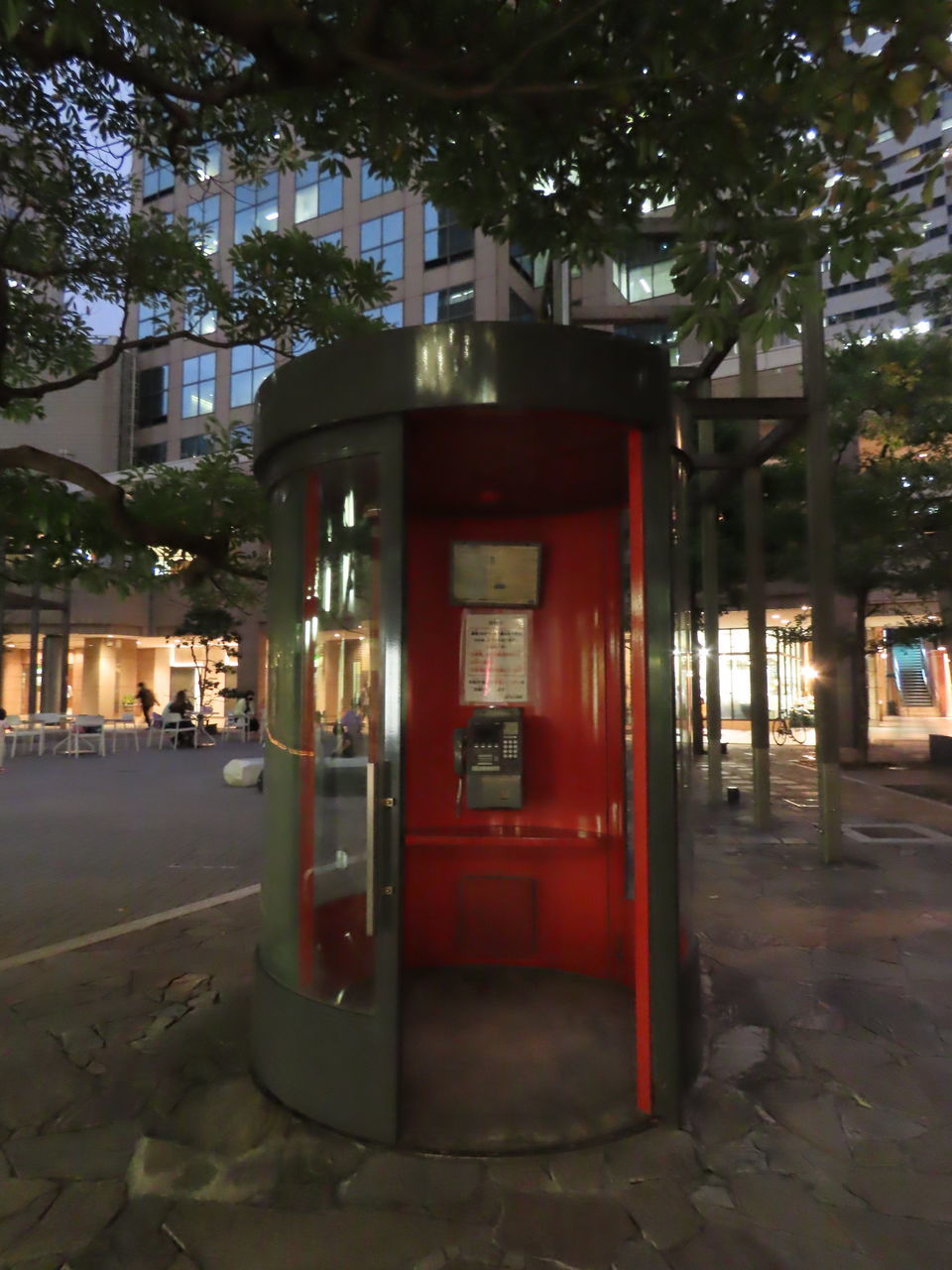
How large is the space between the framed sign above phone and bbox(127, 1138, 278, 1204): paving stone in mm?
2830

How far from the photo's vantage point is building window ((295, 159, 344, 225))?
33062 millimetres

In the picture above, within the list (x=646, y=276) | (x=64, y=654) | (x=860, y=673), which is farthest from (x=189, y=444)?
(x=860, y=673)

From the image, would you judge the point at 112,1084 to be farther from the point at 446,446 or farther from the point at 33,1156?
the point at 446,446

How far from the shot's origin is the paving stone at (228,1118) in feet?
9.58

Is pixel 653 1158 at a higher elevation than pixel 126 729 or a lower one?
lower

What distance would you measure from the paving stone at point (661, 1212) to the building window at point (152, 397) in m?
40.5

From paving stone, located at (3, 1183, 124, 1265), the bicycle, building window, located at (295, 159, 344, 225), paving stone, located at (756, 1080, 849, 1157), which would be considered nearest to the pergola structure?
paving stone, located at (756, 1080, 849, 1157)

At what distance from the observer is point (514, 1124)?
3.05 metres

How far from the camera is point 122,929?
5.55 metres

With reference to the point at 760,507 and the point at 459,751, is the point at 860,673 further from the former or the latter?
the point at 459,751

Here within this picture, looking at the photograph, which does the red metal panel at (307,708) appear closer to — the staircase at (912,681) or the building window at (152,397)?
the staircase at (912,681)

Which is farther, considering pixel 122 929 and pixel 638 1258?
pixel 122 929

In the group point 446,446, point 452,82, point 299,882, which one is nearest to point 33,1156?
point 299,882

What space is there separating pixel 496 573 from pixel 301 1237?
3180mm
